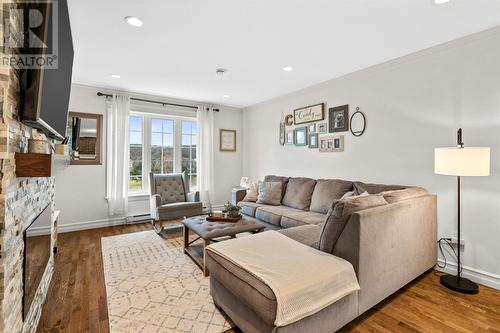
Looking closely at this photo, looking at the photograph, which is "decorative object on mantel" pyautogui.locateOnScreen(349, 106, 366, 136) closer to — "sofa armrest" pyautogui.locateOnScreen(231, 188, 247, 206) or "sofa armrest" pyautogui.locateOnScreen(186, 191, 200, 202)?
"sofa armrest" pyautogui.locateOnScreen(231, 188, 247, 206)

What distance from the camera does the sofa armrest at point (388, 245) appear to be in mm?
1747

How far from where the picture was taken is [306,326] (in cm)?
145

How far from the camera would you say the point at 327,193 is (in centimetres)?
345

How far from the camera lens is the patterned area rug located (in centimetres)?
181

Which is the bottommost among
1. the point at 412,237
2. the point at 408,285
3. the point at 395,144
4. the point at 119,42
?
the point at 408,285

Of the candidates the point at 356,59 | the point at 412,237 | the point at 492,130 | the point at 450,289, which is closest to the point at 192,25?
the point at 356,59

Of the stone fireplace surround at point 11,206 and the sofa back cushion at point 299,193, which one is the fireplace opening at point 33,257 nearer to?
the stone fireplace surround at point 11,206

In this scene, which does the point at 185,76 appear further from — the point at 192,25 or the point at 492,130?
the point at 492,130

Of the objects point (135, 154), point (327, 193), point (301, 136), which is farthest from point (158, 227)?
point (301, 136)

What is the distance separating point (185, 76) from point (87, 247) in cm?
280

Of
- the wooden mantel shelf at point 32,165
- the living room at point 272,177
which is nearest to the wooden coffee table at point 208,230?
the living room at point 272,177

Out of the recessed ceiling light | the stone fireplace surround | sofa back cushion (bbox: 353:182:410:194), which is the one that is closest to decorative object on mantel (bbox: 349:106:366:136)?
sofa back cushion (bbox: 353:182:410:194)

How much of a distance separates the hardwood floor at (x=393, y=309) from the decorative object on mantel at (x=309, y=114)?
2.59 meters

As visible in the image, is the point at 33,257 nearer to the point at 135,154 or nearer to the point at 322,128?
the point at 135,154
